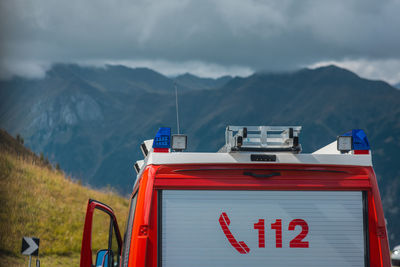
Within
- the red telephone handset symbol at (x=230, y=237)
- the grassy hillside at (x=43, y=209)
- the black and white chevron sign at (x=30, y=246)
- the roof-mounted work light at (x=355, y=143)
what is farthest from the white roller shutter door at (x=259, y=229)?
the grassy hillside at (x=43, y=209)

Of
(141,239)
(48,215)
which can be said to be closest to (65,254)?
(48,215)

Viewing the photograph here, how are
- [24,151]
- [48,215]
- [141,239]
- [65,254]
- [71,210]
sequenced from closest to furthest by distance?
[141,239]
[65,254]
[48,215]
[71,210]
[24,151]

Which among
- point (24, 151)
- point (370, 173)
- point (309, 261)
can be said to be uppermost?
point (24, 151)

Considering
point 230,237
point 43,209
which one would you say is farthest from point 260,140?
point 43,209

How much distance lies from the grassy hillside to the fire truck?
21.8 meters

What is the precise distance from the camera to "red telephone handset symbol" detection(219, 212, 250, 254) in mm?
4957

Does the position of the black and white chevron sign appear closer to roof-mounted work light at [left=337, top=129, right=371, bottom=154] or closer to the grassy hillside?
roof-mounted work light at [left=337, top=129, right=371, bottom=154]

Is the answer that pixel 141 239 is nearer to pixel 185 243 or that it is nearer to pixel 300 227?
pixel 185 243

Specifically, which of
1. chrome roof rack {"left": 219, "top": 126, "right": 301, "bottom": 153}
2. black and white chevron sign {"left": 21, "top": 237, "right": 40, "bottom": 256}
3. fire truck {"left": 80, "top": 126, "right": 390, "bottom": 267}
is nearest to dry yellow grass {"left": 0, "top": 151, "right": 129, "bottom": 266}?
black and white chevron sign {"left": 21, "top": 237, "right": 40, "bottom": 256}

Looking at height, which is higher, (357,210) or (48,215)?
(48,215)

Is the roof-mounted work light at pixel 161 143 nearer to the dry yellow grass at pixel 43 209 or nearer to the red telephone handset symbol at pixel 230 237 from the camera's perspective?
the red telephone handset symbol at pixel 230 237

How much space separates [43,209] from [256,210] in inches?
1242

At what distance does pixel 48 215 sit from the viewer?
34.2 metres

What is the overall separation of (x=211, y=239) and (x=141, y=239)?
55 cm
